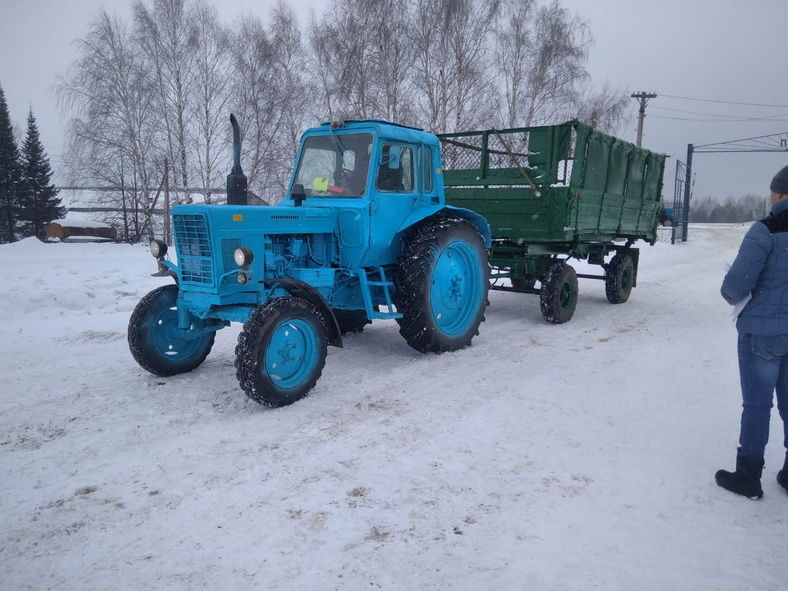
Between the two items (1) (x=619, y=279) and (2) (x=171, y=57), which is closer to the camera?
(1) (x=619, y=279)

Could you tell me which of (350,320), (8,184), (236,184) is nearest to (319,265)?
(236,184)

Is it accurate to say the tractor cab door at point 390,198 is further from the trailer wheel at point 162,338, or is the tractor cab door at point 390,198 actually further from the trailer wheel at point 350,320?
the trailer wheel at point 162,338

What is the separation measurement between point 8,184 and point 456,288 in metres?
32.2

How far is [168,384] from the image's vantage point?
4879 mm

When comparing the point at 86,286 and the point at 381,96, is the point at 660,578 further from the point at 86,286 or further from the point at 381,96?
the point at 381,96

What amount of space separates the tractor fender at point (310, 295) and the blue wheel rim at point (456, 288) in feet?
4.42

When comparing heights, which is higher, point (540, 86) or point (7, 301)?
point (540, 86)

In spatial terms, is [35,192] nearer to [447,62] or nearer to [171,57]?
[171,57]

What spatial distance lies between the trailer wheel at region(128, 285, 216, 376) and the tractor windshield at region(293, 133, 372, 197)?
1.73 meters

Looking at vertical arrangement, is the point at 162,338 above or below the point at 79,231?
below

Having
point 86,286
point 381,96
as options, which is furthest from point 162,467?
point 381,96

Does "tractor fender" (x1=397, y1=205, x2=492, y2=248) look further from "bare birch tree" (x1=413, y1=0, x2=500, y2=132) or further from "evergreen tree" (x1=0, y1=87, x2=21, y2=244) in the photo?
"evergreen tree" (x1=0, y1=87, x2=21, y2=244)

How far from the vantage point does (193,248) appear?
4664 mm

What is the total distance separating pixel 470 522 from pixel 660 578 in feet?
2.88
